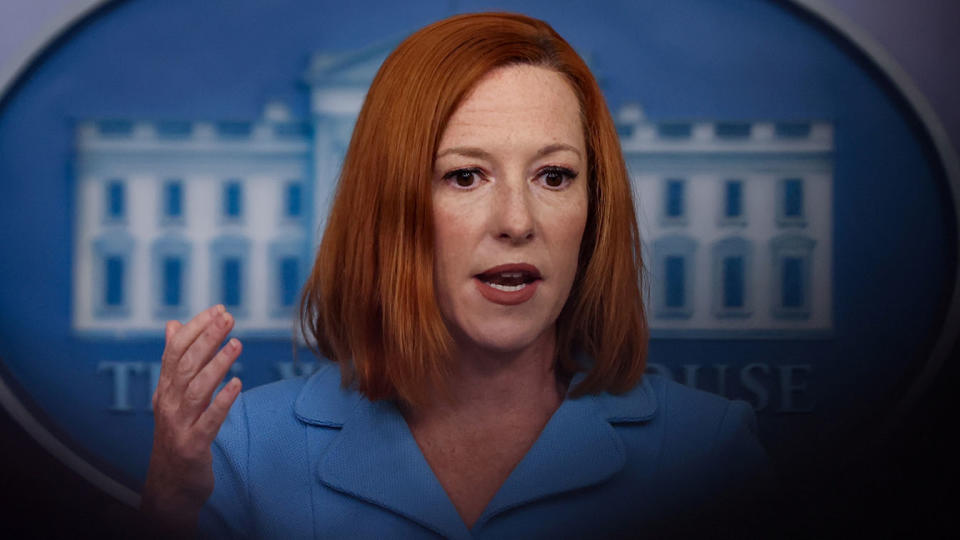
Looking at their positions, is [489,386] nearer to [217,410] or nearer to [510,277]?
[510,277]

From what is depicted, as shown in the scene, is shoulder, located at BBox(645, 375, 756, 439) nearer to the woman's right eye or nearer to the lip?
the lip

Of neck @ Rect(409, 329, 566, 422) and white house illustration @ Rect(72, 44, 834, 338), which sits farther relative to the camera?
white house illustration @ Rect(72, 44, 834, 338)

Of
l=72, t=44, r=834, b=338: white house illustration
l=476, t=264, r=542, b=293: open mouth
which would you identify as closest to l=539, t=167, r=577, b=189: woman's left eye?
l=476, t=264, r=542, b=293: open mouth

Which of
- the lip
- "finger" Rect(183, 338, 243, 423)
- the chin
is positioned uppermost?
the lip

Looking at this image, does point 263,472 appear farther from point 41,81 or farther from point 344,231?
point 41,81

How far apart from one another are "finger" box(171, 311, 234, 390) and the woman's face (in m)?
0.23

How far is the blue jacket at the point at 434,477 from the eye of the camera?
88 cm

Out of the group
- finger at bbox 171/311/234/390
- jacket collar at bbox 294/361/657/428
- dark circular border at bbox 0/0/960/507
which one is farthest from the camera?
dark circular border at bbox 0/0/960/507

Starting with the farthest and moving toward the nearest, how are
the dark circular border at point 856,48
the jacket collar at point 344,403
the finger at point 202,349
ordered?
the dark circular border at point 856,48 < the jacket collar at point 344,403 < the finger at point 202,349

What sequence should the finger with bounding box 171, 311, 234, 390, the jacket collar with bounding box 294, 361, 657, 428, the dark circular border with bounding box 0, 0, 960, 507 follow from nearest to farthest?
the finger with bounding box 171, 311, 234, 390 → the jacket collar with bounding box 294, 361, 657, 428 → the dark circular border with bounding box 0, 0, 960, 507

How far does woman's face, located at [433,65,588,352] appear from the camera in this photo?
2.79ft

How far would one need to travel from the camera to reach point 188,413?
2.71 ft

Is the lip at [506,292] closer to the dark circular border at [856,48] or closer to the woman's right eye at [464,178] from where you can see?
the woman's right eye at [464,178]

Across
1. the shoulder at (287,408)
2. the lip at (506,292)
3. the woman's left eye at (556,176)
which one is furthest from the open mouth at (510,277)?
the shoulder at (287,408)
